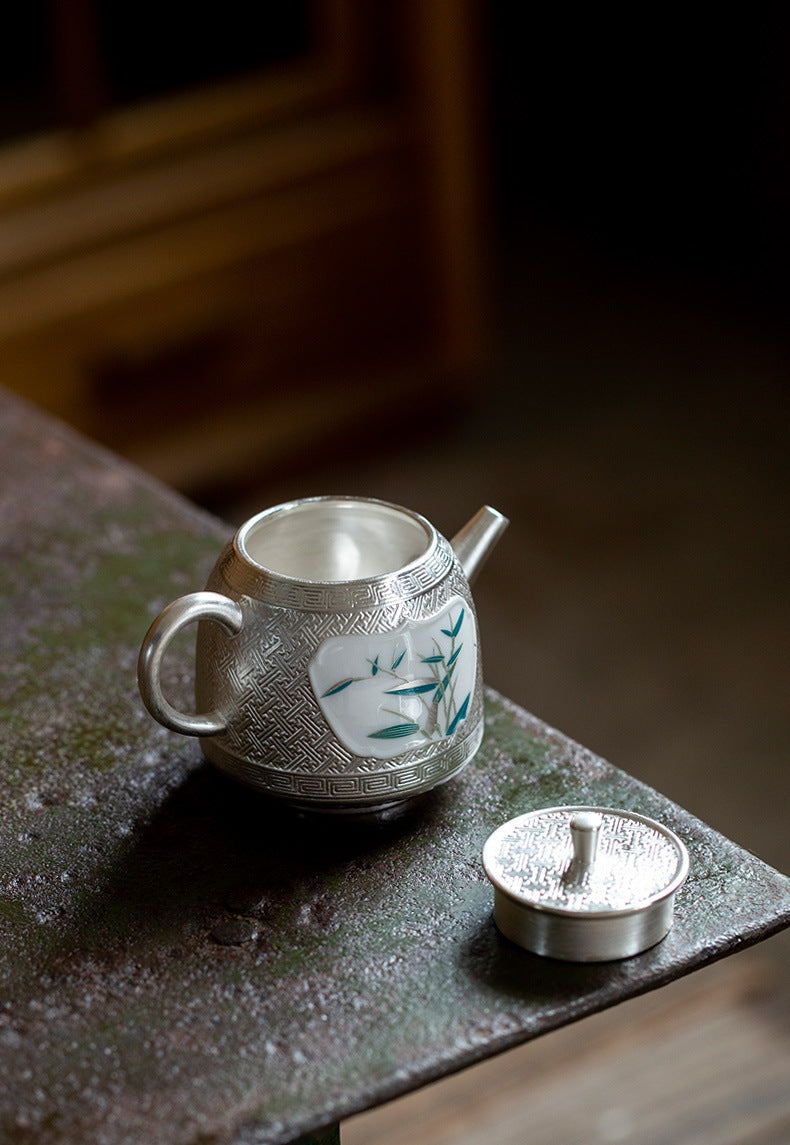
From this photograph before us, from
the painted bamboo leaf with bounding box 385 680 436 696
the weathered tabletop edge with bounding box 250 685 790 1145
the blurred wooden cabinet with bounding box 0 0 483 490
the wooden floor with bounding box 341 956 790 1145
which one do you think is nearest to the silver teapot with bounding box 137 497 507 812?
the painted bamboo leaf with bounding box 385 680 436 696

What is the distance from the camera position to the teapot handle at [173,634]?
0.68 meters

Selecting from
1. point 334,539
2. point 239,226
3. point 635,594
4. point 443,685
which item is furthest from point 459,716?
point 239,226

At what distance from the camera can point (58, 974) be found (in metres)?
0.65

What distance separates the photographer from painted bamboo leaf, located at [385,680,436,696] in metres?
0.68

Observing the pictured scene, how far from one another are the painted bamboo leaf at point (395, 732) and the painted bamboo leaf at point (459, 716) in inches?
0.9

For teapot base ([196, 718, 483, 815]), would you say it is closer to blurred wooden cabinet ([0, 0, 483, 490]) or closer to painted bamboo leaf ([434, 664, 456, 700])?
painted bamboo leaf ([434, 664, 456, 700])

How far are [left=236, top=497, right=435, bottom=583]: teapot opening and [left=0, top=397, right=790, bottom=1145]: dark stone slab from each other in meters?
0.12

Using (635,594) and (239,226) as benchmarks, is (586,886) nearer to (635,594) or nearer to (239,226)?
(635,594)

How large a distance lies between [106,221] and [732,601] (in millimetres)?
1104

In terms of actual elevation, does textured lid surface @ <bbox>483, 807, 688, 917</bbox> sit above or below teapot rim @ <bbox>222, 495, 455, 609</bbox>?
below

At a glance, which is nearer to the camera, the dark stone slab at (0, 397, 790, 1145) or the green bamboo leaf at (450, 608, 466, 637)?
the dark stone slab at (0, 397, 790, 1145)

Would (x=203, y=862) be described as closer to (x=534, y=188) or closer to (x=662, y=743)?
(x=662, y=743)

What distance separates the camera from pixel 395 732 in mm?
687

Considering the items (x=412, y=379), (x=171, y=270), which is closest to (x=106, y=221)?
(x=171, y=270)
